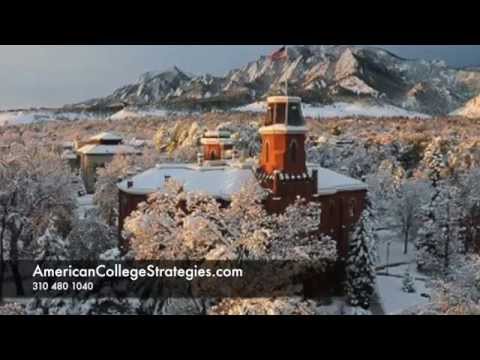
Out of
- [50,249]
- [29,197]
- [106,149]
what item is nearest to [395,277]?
[106,149]

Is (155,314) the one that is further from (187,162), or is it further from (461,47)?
(461,47)

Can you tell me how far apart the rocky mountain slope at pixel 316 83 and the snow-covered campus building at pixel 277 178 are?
229 mm

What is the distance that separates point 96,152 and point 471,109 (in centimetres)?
332

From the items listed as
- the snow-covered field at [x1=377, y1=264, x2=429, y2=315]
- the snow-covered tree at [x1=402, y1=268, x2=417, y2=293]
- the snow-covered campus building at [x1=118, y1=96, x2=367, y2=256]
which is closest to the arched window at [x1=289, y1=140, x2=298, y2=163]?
the snow-covered campus building at [x1=118, y1=96, x2=367, y2=256]

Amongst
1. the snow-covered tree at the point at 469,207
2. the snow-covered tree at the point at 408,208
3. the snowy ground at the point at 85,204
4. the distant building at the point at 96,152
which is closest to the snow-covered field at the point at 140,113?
the distant building at the point at 96,152

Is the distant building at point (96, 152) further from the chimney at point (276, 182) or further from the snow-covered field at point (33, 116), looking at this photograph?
the chimney at point (276, 182)

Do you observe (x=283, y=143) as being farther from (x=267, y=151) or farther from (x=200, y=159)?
(x=200, y=159)

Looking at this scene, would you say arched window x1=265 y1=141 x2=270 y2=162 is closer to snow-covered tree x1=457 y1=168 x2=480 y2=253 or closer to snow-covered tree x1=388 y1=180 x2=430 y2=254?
snow-covered tree x1=388 y1=180 x2=430 y2=254

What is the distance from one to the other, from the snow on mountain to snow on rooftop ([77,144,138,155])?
114 inches
